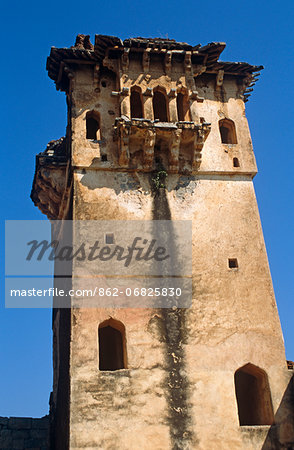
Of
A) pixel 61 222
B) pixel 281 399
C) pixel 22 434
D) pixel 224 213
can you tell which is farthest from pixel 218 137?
pixel 22 434

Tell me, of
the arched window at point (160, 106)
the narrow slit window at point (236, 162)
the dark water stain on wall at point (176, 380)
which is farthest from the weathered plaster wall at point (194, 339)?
the arched window at point (160, 106)

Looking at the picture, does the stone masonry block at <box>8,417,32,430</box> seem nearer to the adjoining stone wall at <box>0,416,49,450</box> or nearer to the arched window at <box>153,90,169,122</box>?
the adjoining stone wall at <box>0,416,49,450</box>

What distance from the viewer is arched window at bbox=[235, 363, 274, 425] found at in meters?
12.7

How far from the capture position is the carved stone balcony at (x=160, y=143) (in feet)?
48.3

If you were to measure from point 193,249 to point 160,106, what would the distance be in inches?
192

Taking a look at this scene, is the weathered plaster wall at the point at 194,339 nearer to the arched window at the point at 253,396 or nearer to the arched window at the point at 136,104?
the arched window at the point at 253,396

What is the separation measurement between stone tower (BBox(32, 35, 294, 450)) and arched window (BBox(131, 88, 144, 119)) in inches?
1.5

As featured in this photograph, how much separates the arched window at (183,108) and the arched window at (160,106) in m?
0.41

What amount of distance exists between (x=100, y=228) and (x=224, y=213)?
131 inches

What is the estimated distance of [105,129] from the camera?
1533 cm

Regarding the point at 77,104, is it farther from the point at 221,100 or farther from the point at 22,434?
the point at 22,434

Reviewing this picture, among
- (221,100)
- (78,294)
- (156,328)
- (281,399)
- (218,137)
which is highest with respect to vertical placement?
(221,100)

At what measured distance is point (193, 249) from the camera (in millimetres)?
14070

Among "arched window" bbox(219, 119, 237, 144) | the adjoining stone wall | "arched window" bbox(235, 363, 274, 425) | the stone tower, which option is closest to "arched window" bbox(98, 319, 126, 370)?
the stone tower
